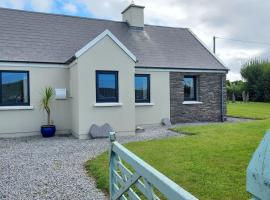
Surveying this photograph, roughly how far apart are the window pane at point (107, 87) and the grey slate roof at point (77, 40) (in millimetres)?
2094

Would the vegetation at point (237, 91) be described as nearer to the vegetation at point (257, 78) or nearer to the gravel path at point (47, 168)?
the vegetation at point (257, 78)

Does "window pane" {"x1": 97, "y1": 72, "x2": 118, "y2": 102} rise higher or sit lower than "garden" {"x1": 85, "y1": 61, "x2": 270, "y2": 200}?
higher

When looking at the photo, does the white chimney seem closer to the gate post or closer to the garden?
the garden

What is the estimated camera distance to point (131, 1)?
18328mm

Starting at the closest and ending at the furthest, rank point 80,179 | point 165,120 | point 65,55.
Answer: point 80,179
point 65,55
point 165,120

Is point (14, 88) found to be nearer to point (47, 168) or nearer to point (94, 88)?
point (94, 88)

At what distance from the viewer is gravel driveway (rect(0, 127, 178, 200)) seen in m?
5.44

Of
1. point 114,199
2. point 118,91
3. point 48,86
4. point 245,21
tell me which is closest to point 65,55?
point 48,86

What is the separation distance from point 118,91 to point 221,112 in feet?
25.5

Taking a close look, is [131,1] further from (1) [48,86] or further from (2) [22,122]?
(2) [22,122]

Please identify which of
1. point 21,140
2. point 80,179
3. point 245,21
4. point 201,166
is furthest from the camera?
point 245,21

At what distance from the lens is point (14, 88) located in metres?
12.6

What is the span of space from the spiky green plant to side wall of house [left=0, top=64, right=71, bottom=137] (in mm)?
171

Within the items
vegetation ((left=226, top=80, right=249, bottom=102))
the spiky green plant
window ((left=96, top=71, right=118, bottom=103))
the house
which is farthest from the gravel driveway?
vegetation ((left=226, top=80, right=249, bottom=102))
